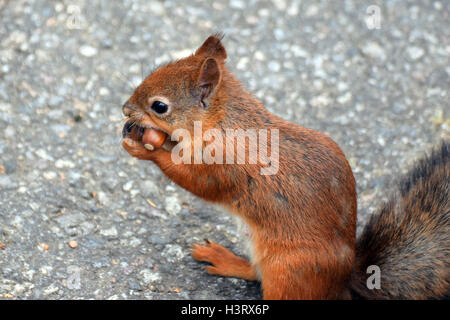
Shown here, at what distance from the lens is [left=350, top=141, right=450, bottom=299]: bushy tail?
1.93 metres

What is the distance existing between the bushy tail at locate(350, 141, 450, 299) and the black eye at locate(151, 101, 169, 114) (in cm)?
82

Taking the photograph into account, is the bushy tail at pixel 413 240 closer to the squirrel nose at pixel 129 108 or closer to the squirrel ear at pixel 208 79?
the squirrel ear at pixel 208 79

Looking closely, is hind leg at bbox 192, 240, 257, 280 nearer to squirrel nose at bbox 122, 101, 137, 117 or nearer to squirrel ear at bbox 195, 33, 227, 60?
squirrel nose at bbox 122, 101, 137, 117

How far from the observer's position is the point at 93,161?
2.64 metres

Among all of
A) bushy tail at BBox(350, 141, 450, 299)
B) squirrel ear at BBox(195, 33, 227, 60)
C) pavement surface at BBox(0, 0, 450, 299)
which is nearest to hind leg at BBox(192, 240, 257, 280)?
pavement surface at BBox(0, 0, 450, 299)

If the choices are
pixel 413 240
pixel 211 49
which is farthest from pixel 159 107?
pixel 413 240

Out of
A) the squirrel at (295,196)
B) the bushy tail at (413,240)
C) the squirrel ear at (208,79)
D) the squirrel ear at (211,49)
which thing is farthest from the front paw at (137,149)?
the bushy tail at (413,240)

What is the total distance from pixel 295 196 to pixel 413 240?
0.41 metres

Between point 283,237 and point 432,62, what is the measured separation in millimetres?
1749

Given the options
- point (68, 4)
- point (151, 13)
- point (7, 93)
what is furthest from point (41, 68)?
point (151, 13)

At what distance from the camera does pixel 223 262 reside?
232 centimetres

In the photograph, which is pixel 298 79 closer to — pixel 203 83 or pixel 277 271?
pixel 203 83

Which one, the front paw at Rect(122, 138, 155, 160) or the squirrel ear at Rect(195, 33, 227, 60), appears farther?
the squirrel ear at Rect(195, 33, 227, 60)
